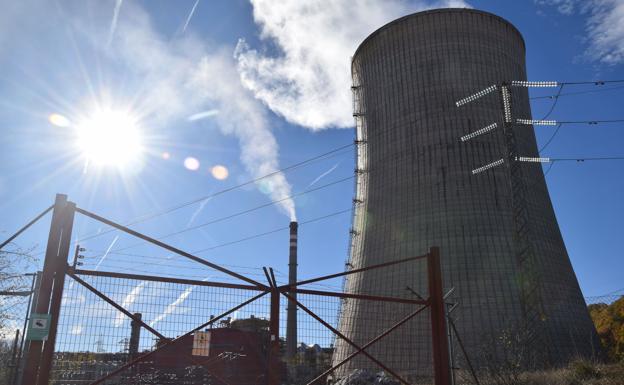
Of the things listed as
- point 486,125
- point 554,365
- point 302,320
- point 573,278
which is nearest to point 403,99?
point 486,125

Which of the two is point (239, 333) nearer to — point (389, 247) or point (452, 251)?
point (389, 247)

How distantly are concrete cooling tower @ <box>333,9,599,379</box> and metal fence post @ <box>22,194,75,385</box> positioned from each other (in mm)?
9939

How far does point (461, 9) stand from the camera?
18484 millimetres

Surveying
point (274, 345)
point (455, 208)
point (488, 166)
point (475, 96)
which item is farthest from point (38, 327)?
point (475, 96)

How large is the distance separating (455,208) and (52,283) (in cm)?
1304

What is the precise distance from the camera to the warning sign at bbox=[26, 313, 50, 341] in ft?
14.2

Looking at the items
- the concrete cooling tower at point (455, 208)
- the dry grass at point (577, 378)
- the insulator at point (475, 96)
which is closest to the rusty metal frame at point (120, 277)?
the dry grass at point (577, 378)

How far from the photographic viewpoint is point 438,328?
5555 millimetres

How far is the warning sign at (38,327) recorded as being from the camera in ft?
14.2

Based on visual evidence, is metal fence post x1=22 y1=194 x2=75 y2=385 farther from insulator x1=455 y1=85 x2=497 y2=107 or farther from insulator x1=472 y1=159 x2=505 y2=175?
insulator x1=455 y1=85 x2=497 y2=107

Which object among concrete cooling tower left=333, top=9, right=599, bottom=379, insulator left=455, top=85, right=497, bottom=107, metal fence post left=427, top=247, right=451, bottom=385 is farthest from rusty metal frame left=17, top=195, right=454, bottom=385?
insulator left=455, top=85, right=497, bottom=107

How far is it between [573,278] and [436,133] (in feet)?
20.7

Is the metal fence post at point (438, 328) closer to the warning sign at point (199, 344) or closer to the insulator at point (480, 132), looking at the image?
the warning sign at point (199, 344)

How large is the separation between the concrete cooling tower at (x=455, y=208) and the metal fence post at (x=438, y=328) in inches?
299
